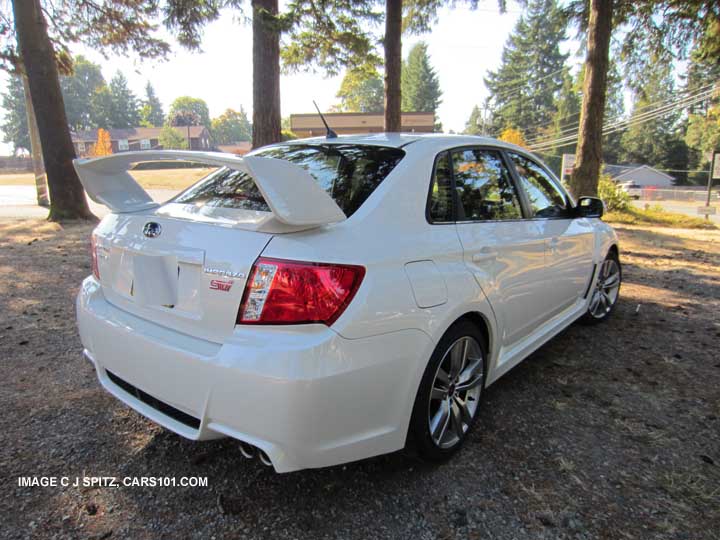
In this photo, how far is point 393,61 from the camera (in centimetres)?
980

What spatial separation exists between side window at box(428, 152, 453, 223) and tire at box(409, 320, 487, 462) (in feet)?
1.80

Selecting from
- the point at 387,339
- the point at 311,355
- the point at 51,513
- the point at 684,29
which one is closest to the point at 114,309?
the point at 51,513

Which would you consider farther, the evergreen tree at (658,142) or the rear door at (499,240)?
the evergreen tree at (658,142)

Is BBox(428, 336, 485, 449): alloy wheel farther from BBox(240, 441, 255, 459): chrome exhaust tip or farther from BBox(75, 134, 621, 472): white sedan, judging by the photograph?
BBox(240, 441, 255, 459): chrome exhaust tip

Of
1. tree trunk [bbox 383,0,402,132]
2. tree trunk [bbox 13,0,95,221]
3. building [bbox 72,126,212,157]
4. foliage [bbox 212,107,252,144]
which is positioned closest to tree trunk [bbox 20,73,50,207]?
tree trunk [bbox 13,0,95,221]

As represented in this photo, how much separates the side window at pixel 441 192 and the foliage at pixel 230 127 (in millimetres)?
116486

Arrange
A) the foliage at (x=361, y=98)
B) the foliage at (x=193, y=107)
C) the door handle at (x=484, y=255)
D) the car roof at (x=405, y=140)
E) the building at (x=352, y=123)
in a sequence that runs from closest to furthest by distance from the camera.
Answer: the door handle at (x=484, y=255)
the car roof at (x=405, y=140)
the building at (x=352, y=123)
the foliage at (x=361, y=98)
the foliage at (x=193, y=107)

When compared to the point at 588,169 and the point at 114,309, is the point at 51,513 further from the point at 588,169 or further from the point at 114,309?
the point at 588,169

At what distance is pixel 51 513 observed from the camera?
6.46ft

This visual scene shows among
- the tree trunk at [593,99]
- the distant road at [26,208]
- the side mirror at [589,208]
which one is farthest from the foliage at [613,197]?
the distant road at [26,208]

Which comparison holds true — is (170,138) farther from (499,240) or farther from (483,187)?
(499,240)

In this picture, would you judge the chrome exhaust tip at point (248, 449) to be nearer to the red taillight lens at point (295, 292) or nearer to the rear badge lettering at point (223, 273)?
the red taillight lens at point (295, 292)

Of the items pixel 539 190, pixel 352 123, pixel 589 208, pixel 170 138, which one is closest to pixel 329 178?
pixel 539 190

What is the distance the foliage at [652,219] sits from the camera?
1280 cm
